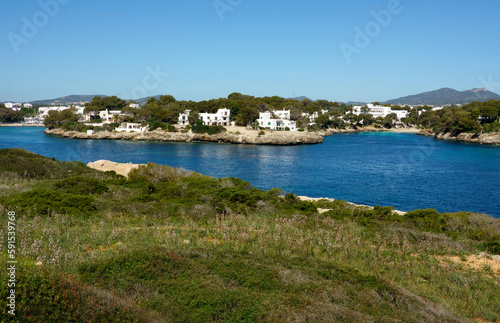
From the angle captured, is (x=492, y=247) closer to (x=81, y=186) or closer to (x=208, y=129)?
(x=81, y=186)

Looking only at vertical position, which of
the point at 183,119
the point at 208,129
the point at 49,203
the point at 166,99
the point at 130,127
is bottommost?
the point at 49,203

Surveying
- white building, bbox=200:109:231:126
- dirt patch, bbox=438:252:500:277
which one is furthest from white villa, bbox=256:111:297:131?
dirt patch, bbox=438:252:500:277

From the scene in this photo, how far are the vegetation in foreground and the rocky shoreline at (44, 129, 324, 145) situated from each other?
6538 centimetres

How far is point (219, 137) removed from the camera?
8344 centimetres

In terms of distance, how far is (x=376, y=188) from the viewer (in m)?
33.3

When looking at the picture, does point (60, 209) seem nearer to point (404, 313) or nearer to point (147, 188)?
point (147, 188)

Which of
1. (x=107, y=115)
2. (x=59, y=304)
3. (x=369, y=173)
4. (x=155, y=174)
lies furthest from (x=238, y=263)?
(x=107, y=115)

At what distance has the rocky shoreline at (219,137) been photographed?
81494 millimetres

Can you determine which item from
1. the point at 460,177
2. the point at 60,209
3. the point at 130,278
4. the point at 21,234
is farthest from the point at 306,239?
the point at 460,177

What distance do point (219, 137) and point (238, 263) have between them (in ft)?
252

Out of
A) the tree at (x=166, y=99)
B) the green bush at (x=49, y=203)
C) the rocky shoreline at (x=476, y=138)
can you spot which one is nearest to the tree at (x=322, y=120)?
the rocky shoreline at (x=476, y=138)

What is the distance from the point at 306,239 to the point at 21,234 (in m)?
7.52

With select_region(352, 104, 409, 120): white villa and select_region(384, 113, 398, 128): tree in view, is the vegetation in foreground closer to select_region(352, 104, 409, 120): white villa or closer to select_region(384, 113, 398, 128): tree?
select_region(384, 113, 398, 128): tree

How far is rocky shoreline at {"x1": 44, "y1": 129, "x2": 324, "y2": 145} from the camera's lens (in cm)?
8149
